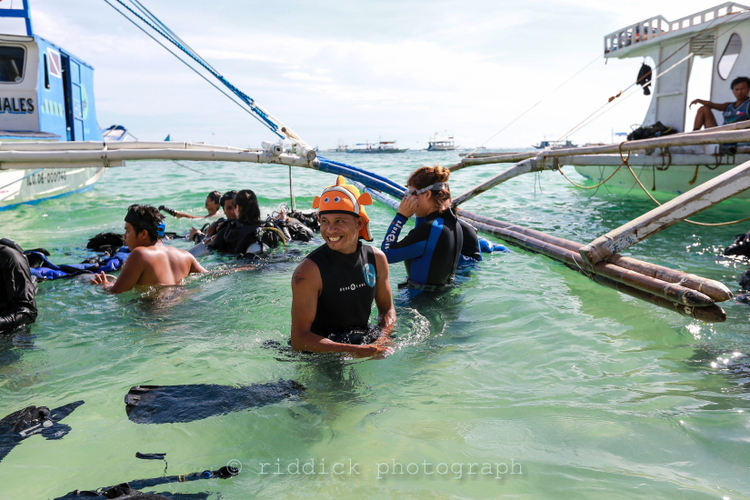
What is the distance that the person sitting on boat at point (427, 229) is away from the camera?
5184mm

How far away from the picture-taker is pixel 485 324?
5.41 m

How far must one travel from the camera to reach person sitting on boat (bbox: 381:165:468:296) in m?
5.18

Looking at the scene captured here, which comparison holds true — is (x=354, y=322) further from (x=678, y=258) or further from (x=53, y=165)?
(x=678, y=258)

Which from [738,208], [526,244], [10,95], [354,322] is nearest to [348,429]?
[354,322]

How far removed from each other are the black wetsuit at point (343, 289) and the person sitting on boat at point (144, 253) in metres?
2.73

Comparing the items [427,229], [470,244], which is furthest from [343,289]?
[470,244]

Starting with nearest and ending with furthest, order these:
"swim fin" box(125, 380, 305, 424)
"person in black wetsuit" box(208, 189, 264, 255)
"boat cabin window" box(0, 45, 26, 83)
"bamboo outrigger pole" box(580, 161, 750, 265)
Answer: "swim fin" box(125, 380, 305, 424)
"bamboo outrigger pole" box(580, 161, 750, 265)
"person in black wetsuit" box(208, 189, 264, 255)
"boat cabin window" box(0, 45, 26, 83)

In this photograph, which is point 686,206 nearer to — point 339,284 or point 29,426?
point 339,284

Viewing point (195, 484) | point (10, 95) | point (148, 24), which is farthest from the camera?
point (10, 95)

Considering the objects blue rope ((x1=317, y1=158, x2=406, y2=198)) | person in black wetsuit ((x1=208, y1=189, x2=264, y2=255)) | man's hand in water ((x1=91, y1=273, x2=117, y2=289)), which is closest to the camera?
man's hand in water ((x1=91, y1=273, x2=117, y2=289))

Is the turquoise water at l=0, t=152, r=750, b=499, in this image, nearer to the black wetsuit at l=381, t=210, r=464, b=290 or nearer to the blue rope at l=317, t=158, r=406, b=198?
the black wetsuit at l=381, t=210, r=464, b=290

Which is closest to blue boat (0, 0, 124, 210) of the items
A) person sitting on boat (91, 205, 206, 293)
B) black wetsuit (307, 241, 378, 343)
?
person sitting on boat (91, 205, 206, 293)

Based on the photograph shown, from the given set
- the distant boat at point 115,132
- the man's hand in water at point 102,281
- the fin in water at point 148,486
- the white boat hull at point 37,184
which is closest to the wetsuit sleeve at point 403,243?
the fin in water at point 148,486

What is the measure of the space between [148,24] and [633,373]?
775 centimetres
